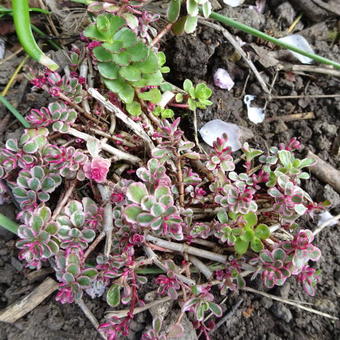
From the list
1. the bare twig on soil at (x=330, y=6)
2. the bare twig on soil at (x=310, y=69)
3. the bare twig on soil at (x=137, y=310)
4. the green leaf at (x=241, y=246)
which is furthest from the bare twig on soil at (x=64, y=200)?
the bare twig on soil at (x=330, y=6)

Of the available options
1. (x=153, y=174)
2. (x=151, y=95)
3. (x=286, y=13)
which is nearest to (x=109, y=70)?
(x=151, y=95)

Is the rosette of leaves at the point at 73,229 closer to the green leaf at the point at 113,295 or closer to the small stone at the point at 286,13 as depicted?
the green leaf at the point at 113,295

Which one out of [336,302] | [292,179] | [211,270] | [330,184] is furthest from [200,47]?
[336,302]

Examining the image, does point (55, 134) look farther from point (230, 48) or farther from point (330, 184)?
point (330, 184)

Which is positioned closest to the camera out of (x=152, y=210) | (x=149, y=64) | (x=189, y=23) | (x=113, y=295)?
(x=152, y=210)

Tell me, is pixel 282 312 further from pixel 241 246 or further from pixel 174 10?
pixel 174 10

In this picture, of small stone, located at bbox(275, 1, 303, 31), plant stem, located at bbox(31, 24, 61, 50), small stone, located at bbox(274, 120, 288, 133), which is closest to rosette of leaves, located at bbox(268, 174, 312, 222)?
small stone, located at bbox(274, 120, 288, 133)
